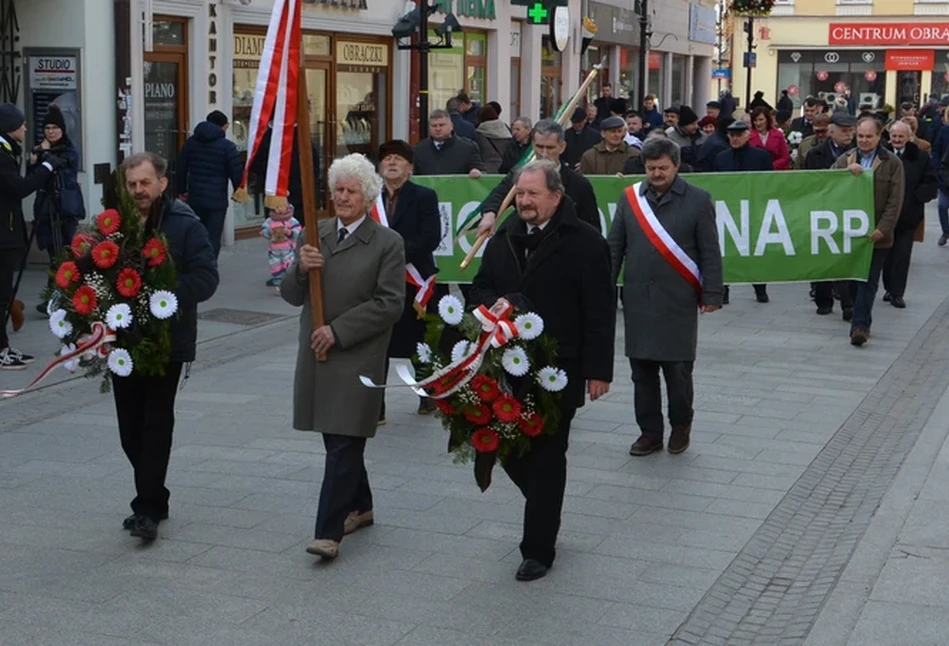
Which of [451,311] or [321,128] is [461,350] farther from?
[321,128]

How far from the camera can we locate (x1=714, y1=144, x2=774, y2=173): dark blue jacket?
1509 centimetres

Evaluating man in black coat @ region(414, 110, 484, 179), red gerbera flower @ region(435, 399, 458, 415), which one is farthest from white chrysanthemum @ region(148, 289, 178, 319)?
man in black coat @ region(414, 110, 484, 179)

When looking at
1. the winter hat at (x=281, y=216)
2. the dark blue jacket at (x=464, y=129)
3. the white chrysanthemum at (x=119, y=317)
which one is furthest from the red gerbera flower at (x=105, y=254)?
the dark blue jacket at (x=464, y=129)

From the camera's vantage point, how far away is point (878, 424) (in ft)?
33.4

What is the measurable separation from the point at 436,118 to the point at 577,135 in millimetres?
4476

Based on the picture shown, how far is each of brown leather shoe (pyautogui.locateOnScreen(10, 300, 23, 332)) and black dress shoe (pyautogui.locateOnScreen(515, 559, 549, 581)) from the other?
6988mm

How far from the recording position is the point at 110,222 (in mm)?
7012

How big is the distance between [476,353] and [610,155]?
8478 millimetres

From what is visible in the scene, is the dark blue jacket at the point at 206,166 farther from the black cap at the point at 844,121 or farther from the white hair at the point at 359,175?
the white hair at the point at 359,175

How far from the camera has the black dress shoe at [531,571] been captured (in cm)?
674

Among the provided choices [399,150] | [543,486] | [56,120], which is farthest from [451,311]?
[56,120]

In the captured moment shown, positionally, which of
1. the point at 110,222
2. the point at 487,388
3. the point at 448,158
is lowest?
the point at 487,388

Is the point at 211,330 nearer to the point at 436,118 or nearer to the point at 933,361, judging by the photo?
the point at 436,118

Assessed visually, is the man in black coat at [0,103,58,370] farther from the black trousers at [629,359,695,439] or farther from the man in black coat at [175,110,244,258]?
the black trousers at [629,359,695,439]
